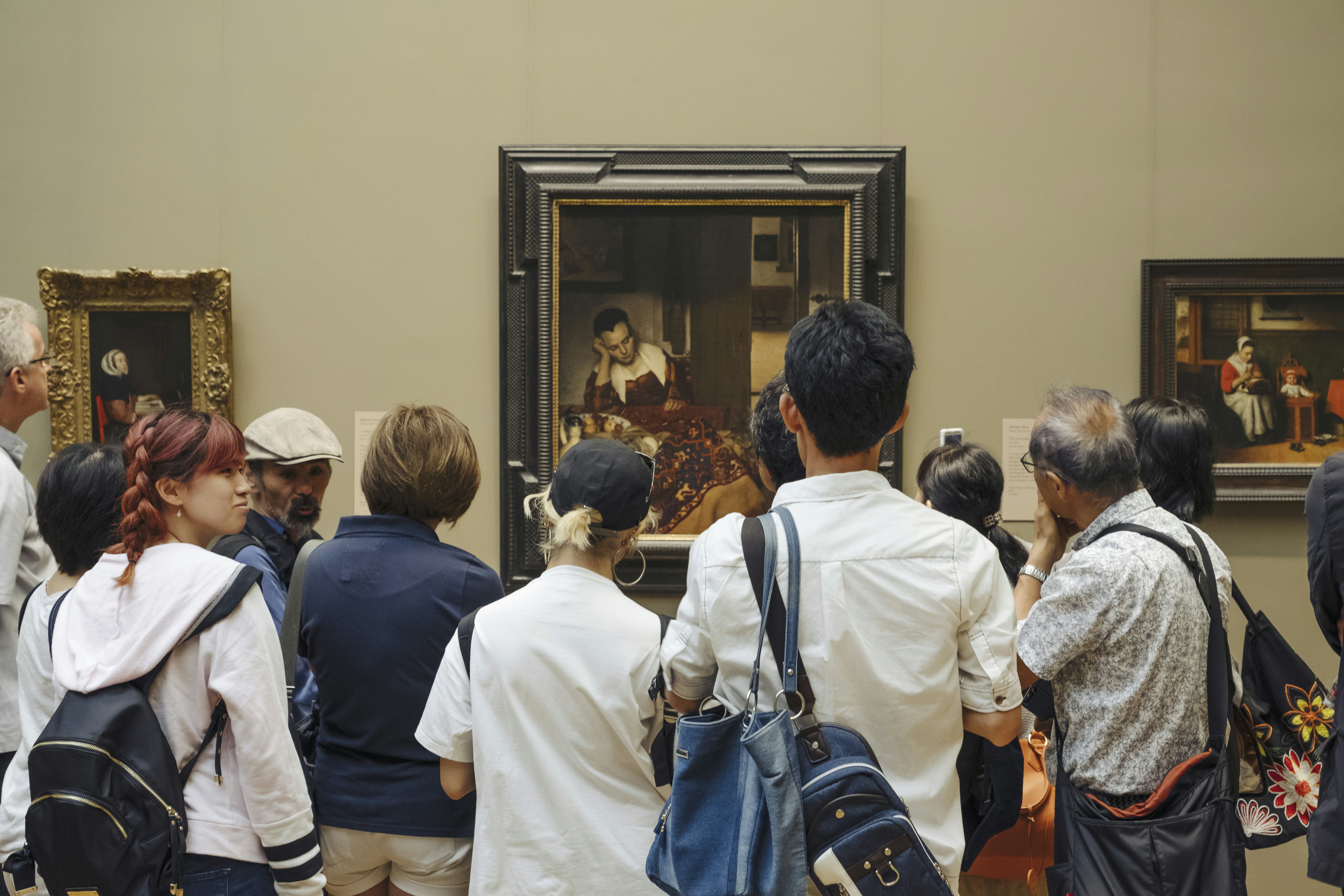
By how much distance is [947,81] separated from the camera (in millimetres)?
4676

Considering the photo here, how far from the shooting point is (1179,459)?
2926 millimetres

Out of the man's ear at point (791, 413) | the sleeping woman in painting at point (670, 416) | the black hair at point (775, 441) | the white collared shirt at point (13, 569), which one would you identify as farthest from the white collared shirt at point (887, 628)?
the sleeping woman in painting at point (670, 416)

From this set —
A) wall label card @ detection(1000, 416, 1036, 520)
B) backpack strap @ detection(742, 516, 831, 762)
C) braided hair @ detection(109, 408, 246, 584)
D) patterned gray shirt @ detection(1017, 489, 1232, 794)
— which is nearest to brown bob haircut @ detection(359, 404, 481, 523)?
braided hair @ detection(109, 408, 246, 584)

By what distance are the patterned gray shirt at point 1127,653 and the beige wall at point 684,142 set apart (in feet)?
7.21

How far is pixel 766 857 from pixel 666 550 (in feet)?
9.66

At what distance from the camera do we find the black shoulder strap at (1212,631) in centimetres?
252

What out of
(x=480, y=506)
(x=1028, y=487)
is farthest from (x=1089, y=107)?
(x=480, y=506)

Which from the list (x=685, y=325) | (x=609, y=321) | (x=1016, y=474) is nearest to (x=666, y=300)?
(x=685, y=325)

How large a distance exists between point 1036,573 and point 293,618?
226cm

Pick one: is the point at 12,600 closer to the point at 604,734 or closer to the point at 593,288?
the point at 604,734

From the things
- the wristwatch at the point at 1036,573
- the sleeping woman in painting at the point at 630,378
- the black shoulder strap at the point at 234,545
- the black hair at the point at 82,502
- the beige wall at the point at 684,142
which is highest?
the beige wall at the point at 684,142

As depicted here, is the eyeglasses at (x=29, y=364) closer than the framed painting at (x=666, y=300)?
Yes

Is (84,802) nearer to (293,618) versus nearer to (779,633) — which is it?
(293,618)

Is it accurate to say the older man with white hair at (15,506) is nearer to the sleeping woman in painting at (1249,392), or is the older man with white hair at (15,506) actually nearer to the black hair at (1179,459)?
the black hair at (1179,459)
